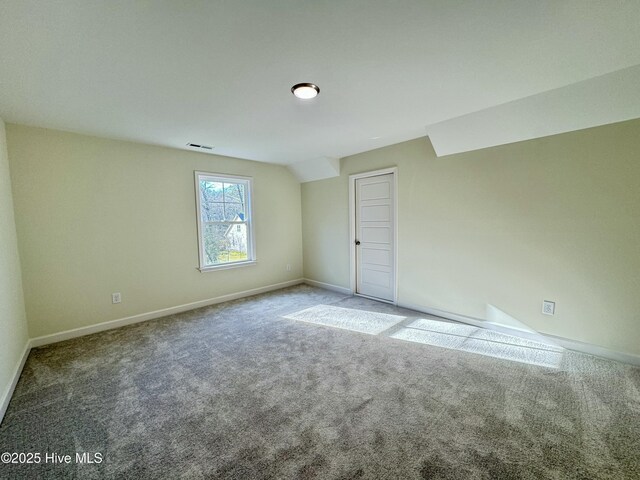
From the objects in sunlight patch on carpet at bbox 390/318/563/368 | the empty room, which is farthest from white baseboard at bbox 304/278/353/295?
sunlight patch on carpet at bbox 390/318/563/368

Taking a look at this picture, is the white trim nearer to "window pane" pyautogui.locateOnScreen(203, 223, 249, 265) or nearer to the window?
the window

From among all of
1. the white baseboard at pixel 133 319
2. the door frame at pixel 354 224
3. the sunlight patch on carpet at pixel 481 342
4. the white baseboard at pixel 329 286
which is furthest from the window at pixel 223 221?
the sunlight patch on carpet at pixel 481 342

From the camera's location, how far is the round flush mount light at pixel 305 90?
2041 mm

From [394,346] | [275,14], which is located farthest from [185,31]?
[394,346]

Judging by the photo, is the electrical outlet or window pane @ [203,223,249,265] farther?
window pane @ [203,223,249,265]

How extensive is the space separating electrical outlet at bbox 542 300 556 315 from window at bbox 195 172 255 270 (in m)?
4.11

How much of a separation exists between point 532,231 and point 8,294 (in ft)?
16.5

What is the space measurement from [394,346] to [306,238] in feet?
10.2

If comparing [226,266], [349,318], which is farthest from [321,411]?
[226,266]

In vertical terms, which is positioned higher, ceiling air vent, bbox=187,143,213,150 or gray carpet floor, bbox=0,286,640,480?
ceiling air vent, bbox=187,143,213,150

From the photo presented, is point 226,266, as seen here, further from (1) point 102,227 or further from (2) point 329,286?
(2) point 329,286

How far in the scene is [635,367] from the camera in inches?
87.7

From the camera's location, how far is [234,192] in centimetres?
446

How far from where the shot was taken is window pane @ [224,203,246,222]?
14.3ft
